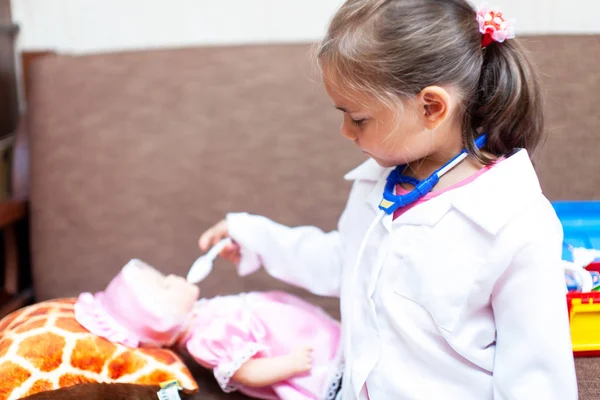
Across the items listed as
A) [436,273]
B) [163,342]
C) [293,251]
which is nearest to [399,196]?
[436,273]

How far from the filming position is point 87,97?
4.94 feet

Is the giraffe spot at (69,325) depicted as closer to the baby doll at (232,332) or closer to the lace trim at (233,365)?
the baby doll at (232,332)

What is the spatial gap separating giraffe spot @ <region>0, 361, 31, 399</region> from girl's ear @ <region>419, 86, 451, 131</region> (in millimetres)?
771

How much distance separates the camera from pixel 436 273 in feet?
2.90

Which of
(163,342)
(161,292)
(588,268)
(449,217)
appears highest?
(449,217)

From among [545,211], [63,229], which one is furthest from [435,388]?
[63,229]

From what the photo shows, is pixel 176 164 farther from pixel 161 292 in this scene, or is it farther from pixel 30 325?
pixel 30 325

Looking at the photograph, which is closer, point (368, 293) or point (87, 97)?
point (368, 293)

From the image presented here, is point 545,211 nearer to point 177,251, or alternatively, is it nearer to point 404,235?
point 404,235

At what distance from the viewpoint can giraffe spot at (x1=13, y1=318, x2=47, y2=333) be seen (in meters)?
1.06

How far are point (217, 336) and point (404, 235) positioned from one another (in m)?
0.43

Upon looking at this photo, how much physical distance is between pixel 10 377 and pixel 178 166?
0.64 metres

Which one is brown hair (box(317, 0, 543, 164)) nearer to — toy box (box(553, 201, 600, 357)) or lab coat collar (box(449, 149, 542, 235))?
lab coat collar (box(449, 149, 542, 235))

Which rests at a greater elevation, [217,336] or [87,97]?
[87,97]
